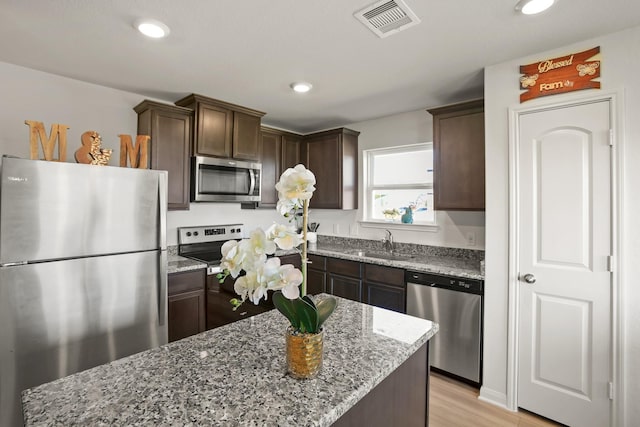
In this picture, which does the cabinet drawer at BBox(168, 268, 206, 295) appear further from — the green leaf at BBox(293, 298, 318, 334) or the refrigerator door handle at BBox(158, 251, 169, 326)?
the green leaf at BBox(293, 298, 318, 334)

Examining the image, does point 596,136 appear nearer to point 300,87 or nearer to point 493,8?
point 493,8

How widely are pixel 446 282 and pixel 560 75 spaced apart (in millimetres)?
1624

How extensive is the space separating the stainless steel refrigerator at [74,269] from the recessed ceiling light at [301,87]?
131cm

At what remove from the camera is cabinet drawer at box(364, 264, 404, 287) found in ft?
9.39

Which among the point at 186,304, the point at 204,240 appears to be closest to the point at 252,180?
the point at 204,240

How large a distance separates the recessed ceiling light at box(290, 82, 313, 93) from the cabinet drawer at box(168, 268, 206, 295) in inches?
68.7

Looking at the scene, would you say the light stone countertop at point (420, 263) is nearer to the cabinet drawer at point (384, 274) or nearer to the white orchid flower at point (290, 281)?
the cabinet drawer at point (384, 274)

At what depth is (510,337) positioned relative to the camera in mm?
2229

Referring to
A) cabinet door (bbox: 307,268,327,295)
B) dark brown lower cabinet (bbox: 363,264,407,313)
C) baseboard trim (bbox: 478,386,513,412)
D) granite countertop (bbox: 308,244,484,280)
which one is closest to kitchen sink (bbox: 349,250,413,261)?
granite countertop (bbox: 308,244,484,280)

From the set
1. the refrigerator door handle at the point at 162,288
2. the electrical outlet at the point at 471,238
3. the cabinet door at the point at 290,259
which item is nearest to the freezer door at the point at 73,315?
the refrigerator door handle at the point at 162,288

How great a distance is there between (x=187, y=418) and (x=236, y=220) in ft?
10.0

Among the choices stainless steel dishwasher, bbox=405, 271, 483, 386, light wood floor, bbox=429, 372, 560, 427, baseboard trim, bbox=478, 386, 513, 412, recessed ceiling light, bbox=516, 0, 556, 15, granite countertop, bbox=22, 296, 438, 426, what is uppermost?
recessed ceiling light, bbox=516, 0, 556, 15

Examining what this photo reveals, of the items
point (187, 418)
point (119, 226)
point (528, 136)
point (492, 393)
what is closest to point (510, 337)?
point (492, 393)

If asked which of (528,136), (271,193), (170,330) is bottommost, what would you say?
(170,330)
